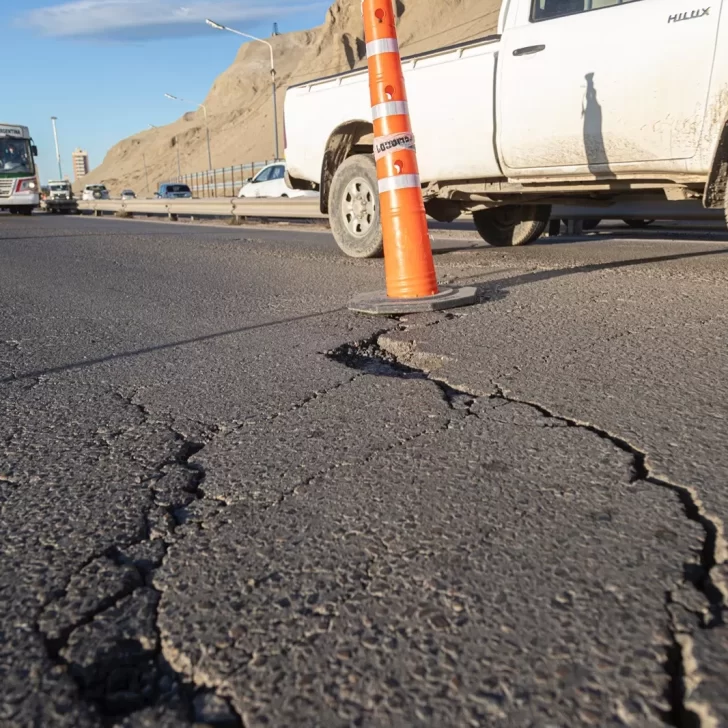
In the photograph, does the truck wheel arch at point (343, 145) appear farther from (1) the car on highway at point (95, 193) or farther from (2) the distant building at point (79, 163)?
(2) the distant building at point (79, 163)

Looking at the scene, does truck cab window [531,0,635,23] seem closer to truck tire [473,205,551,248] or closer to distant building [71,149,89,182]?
truck tire [473,205,551,248]

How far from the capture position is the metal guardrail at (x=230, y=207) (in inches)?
477

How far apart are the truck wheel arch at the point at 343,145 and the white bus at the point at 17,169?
63.6 feet

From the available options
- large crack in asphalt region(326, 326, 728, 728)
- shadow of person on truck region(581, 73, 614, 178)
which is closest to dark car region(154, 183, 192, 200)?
shadow of person on truck region(581, 73, 614, 178)

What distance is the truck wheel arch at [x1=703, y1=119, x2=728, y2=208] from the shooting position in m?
4.32

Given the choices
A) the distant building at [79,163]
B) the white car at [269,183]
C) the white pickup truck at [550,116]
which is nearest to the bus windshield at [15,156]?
the white car at [269,183]

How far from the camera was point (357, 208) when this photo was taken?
256 inches

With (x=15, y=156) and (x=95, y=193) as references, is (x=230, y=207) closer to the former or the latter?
(x=15, y=156)

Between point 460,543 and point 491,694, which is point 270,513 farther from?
point 491,694

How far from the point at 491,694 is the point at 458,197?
5506mm

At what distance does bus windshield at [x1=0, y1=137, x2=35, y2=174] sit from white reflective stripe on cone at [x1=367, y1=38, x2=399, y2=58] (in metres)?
22.6

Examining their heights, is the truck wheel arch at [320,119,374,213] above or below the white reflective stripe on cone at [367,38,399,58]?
below

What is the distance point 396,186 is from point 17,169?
75.0 feet

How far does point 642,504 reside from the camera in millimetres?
1764
